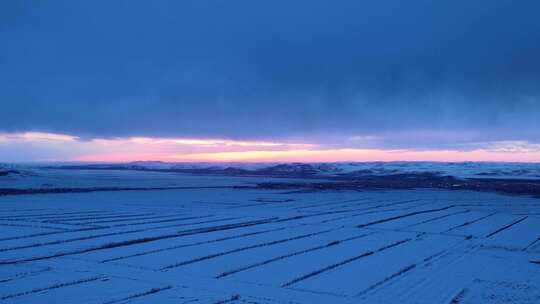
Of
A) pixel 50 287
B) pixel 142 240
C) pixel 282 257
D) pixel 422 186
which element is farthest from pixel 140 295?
pixel 422 186

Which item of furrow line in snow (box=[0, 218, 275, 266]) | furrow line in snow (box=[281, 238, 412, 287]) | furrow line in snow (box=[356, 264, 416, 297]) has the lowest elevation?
furrow line in snow (box=[356, 264, 416, 297])

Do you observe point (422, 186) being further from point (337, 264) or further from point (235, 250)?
point (337, 264)

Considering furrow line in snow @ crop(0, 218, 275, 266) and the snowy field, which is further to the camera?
furrow line in snow @ crop(0, 218, 275, 266)

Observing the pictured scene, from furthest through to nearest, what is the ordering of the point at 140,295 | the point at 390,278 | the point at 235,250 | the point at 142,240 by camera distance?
1. the point at 142,240
2. the point at 235,250
3. the point at 390,278
4. the point at 140,295

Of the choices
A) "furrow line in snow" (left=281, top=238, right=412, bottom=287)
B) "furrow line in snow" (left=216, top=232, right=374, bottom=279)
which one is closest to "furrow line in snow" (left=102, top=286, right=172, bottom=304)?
"furrow line in snow" (left=216, top=232, right=374, bottom=279)

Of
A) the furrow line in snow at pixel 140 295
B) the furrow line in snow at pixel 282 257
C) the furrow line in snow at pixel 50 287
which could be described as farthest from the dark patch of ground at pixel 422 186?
the furrow line in snow at pixel 140 295

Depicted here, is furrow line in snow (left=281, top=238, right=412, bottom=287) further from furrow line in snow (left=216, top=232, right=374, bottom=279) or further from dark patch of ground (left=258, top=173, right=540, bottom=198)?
dark patch of ground (left=258, top=173, right=540, bottom=198)

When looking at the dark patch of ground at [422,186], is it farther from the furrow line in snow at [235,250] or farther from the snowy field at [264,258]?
the furrow line in snow at [235,250]

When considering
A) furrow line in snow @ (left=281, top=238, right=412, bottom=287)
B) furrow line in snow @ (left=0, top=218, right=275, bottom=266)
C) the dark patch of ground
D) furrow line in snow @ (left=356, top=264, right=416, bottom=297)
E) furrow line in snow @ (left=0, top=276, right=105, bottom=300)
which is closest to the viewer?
furrow line in snow @ (left=0, top=276, right=105, bottom=300)

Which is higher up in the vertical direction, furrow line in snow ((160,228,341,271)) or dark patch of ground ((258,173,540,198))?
dark patch of ground ((258,173,540,198))
